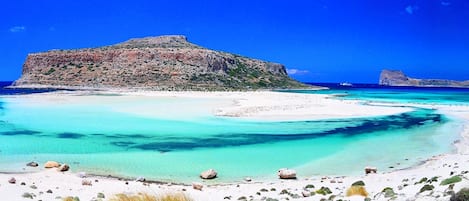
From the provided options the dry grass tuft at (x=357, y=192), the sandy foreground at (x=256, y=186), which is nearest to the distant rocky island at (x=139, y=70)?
the sandy foreground at (x=256, y=186)

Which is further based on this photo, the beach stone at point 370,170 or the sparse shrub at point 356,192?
the beach stone at point 370,170

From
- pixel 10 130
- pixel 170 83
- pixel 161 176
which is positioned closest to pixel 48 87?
pixel 170 83

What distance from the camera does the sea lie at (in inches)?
643

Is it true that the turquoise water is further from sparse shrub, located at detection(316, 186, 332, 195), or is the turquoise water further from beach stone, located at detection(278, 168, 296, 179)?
sparse shrub, located at detection(316, 186, 332, 195)

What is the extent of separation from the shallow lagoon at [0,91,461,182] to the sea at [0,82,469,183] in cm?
3

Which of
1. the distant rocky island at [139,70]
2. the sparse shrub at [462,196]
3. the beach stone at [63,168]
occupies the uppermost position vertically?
the distant rocky island at [139,70]

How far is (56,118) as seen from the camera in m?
34.0

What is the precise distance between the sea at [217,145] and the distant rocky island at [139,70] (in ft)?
198

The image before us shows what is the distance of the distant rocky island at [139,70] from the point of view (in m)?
97.1

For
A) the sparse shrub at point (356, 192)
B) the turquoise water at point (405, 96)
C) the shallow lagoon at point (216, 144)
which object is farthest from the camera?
the turquoise water at point (405, 96)

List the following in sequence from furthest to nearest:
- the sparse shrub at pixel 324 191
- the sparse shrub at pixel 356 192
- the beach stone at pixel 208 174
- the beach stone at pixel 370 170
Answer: the beach stone at pixel 370 170 → the beach stone at pixel 208 174 → the sparse shrub at pixel 324 191 → the sparse shrub at pixel 356 192

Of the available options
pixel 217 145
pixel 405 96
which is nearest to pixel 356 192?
pixel 217 145

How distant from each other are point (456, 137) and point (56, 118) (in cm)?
2546

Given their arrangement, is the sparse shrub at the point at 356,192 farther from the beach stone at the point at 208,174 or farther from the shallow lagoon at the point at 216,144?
the beach stone at the point at 208,174
